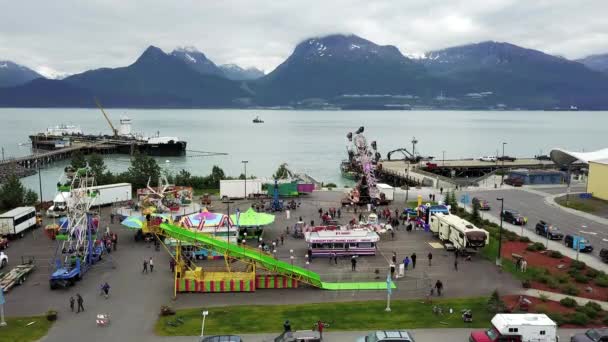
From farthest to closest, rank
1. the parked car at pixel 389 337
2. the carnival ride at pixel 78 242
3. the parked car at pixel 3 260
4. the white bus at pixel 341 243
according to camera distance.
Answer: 1. the white bus at pixel 341 243
2. the parked car at pixel 3 260
3. the carnival ride at pixel 78 242
4. the parked car at pixel 389 337

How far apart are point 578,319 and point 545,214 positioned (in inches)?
1107

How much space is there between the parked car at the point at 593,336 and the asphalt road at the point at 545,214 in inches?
684

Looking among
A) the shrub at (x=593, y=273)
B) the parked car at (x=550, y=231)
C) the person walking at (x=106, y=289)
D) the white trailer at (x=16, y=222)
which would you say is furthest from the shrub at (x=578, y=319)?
the white trailer at (x=16, y=222)

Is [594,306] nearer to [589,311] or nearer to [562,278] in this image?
[589,311]

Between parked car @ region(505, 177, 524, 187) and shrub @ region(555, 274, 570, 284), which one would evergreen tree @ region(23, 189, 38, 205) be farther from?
parked car @ region(505, 177, 524, 187)

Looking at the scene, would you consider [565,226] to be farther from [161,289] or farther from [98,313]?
[98,313]

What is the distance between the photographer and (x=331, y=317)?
78.3 ft

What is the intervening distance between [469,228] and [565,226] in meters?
14.5

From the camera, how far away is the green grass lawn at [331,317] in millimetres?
22703

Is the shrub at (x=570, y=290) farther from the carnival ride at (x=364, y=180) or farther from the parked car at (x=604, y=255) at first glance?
the carnival ride at (x=364, y=180)

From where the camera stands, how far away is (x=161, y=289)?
28312 mm

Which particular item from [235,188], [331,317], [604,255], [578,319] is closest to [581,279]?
[604,255]

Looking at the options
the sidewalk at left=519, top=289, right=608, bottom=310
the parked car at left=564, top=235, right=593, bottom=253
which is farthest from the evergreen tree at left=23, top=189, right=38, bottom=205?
the parked car at left=564, top=235, right=593, bottom=253

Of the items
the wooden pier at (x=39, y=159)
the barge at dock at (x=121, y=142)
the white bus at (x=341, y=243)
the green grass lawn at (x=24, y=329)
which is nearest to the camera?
the green grass lawn at (x=24, y=329)
